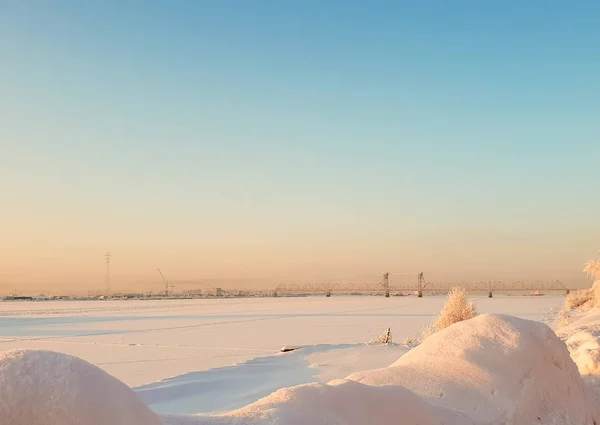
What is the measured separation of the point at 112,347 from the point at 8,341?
412 cm

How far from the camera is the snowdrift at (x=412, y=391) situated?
2352 mm

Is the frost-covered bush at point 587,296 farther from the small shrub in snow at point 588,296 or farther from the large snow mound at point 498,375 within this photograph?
the large snow mound at point 498,375

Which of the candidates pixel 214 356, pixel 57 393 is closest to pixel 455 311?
pixel 214 356

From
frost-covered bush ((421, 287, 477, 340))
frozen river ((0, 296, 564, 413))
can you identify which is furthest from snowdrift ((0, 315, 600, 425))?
frost-covered bush ((421, 287, 477, 340))

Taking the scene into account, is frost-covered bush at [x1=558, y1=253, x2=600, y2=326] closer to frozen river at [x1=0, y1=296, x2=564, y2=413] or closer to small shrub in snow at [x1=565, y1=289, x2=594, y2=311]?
small shrub in snow at [x1=565, y1=289, x2=594, y2=311]

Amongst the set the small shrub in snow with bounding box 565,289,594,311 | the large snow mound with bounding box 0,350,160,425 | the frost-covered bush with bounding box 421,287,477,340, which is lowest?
the small shrub in snow with bounding box 565,289,594,311

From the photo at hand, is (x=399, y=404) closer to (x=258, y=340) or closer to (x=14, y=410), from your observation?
(x=14, y=410)

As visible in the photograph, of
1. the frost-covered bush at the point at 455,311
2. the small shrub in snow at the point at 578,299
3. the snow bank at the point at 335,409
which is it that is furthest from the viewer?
the small shrub in snow at the point at 578,299

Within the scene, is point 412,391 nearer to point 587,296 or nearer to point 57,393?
point 57,393

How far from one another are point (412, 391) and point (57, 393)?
279 cm

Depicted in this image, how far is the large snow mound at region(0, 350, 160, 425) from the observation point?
7.47 ft

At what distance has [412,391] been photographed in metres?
4.34

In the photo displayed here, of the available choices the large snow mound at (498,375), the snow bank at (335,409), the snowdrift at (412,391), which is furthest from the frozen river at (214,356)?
the snow bank at (335,409)

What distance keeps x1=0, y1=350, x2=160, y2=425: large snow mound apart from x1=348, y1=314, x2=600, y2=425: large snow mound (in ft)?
8.35
